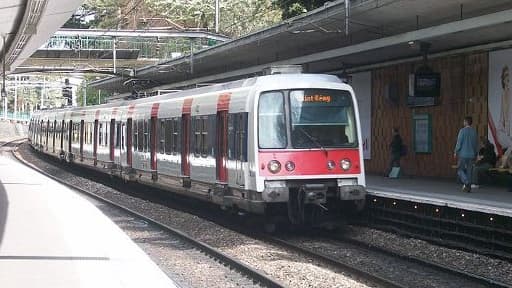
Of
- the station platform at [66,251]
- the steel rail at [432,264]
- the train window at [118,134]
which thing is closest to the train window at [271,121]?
the steel rail at [432,264]

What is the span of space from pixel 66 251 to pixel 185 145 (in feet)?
22.1

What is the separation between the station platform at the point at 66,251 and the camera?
27.1ft

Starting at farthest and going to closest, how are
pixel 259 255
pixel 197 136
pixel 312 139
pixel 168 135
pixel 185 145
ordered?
pixel 168 135 < pixel 185 145 < pixel 197 136 < pixel 312 139 < pixel 259 255

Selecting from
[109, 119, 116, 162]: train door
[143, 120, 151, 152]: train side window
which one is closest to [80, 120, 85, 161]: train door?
[109, 119, 116, 162]: train door

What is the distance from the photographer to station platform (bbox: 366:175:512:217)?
11670mm

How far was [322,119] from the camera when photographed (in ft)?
43.0

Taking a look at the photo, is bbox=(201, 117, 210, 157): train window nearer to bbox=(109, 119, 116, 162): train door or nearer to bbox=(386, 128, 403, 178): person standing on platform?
bbox=(386, 128, 403, 178): person standing on platform

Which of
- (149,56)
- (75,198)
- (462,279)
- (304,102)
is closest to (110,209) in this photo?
(75,198)

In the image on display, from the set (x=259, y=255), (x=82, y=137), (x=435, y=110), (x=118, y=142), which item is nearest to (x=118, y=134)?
(x=118, y=142)

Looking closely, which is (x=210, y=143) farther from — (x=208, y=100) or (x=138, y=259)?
(x=138, y=259)

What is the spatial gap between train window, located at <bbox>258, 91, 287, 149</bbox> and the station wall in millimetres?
6684

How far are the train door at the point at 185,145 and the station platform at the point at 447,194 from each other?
405 centimetres

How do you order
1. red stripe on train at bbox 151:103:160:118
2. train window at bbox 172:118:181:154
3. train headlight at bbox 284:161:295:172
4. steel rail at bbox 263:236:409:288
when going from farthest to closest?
red stripe on train at bbox 151:103:160:118
train window at bbox 172:118:181:154
train headlight at bbox 284:161:295:172
steel rail at bbox 263:236:409:288

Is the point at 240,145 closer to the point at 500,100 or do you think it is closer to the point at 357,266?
the point at 357,266
